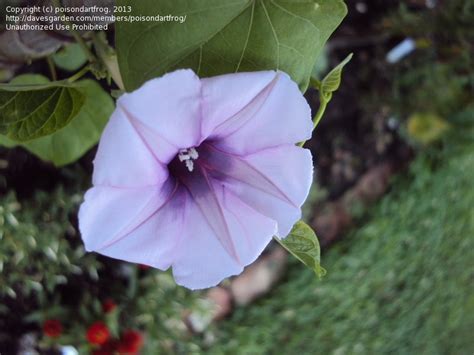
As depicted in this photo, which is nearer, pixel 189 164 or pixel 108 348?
pixel 189 164

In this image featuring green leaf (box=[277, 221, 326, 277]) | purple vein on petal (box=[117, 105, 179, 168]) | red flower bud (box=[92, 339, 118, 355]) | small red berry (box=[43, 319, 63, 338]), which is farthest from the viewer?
red flower bud (box=[92, 339, 118, 355])

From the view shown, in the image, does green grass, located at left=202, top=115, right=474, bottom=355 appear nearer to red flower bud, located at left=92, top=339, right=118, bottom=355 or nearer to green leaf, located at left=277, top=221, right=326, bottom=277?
red flower bud, located at left=92, top=339, right=118, bottom=355

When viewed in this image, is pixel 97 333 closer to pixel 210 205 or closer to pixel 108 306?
pixel 108 306

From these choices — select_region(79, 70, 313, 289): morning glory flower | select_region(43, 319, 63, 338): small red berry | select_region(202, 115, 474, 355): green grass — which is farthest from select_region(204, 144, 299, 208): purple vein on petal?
select_region(202, 115, 474, 355): green grass

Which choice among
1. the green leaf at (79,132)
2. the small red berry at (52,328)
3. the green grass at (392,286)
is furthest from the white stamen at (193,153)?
the green grass at (392,286)

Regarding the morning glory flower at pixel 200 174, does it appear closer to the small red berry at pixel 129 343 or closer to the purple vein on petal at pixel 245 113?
the purple vein on petal at pixel 245 113

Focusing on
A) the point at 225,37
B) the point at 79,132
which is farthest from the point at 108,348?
the point at 225,37
